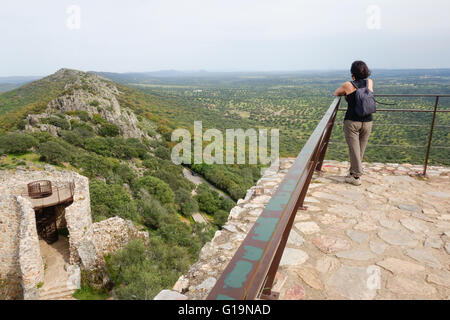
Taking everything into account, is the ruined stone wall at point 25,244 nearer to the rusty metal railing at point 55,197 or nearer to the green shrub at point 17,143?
the rusty metal railing at point 55,197

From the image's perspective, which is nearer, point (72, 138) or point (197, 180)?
point (72, 138)

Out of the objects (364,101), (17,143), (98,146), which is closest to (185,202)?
(98,146)

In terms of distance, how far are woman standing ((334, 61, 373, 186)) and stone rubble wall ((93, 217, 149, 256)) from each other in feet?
33.9

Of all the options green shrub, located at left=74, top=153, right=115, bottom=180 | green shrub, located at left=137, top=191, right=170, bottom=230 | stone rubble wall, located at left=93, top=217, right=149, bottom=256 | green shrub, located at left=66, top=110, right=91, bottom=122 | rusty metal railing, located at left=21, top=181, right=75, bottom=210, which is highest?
green shrub, located at left=66, top=110, right=91, bottom=122

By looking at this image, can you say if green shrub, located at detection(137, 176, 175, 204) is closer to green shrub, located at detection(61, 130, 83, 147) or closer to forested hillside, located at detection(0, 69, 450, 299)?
forested hillside, located at detection(0, 69, 450, 299)

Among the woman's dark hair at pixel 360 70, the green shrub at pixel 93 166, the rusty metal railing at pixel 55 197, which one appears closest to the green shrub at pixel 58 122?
the green shrub at pixel 93 166

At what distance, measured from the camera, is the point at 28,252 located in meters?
8.62

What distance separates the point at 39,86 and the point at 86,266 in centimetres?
5350

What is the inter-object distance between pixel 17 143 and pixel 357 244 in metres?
20.4

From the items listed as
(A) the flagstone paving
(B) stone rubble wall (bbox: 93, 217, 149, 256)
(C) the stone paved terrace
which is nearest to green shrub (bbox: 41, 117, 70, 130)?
(B) stone rubble wall (bbox: 93, 217, 149, 256)

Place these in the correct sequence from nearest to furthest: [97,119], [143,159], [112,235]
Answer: [112,235] → [143,159] → [97,119]

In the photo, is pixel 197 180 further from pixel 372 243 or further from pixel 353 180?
pixel 372 243

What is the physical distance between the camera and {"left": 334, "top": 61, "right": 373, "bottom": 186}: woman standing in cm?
330
